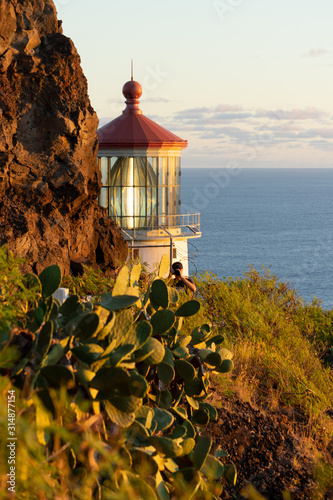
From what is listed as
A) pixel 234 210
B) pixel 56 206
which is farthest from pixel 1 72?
pixel 234 210

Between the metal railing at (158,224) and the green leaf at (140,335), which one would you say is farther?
the metal railing at (158,224)


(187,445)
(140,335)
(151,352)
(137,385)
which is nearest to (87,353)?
(137,385)

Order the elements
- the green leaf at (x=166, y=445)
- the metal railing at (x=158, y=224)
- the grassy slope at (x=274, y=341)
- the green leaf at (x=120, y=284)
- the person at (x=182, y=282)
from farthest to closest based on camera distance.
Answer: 1. the metal railing at (x=158, y=224)
2. the person at (x=182, y=282)
3. the grassy slope at (x=274, y=341)
4. the green leaf at (x=120, y=284)
5. the green leaf at (x=166, y=445)

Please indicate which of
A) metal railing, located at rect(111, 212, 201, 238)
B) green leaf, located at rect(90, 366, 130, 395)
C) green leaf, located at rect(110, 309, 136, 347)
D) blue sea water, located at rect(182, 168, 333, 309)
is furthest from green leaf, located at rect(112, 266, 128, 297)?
blue sea water, located at rect(182, 168, 333, 309)

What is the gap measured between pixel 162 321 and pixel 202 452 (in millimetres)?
1025

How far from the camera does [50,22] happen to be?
28.5 feet

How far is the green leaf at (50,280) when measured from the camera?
3781mm

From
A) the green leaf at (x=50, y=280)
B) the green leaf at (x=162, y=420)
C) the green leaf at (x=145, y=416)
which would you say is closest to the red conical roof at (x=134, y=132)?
the green leaf at (x=50, y=280)

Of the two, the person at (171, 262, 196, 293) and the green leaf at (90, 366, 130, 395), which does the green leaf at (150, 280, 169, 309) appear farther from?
the person at (171, 262, 196, 293)

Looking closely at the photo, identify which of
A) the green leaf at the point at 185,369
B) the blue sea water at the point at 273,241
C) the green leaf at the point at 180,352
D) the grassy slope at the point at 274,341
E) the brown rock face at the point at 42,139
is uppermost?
the brown rock face at the point at 42,139

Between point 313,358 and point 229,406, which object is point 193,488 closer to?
point 229,406

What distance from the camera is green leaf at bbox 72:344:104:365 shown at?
332 cm

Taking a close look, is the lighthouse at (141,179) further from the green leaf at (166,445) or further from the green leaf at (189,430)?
the green leaf at (166,445)

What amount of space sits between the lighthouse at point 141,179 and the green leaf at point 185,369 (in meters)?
14.0
